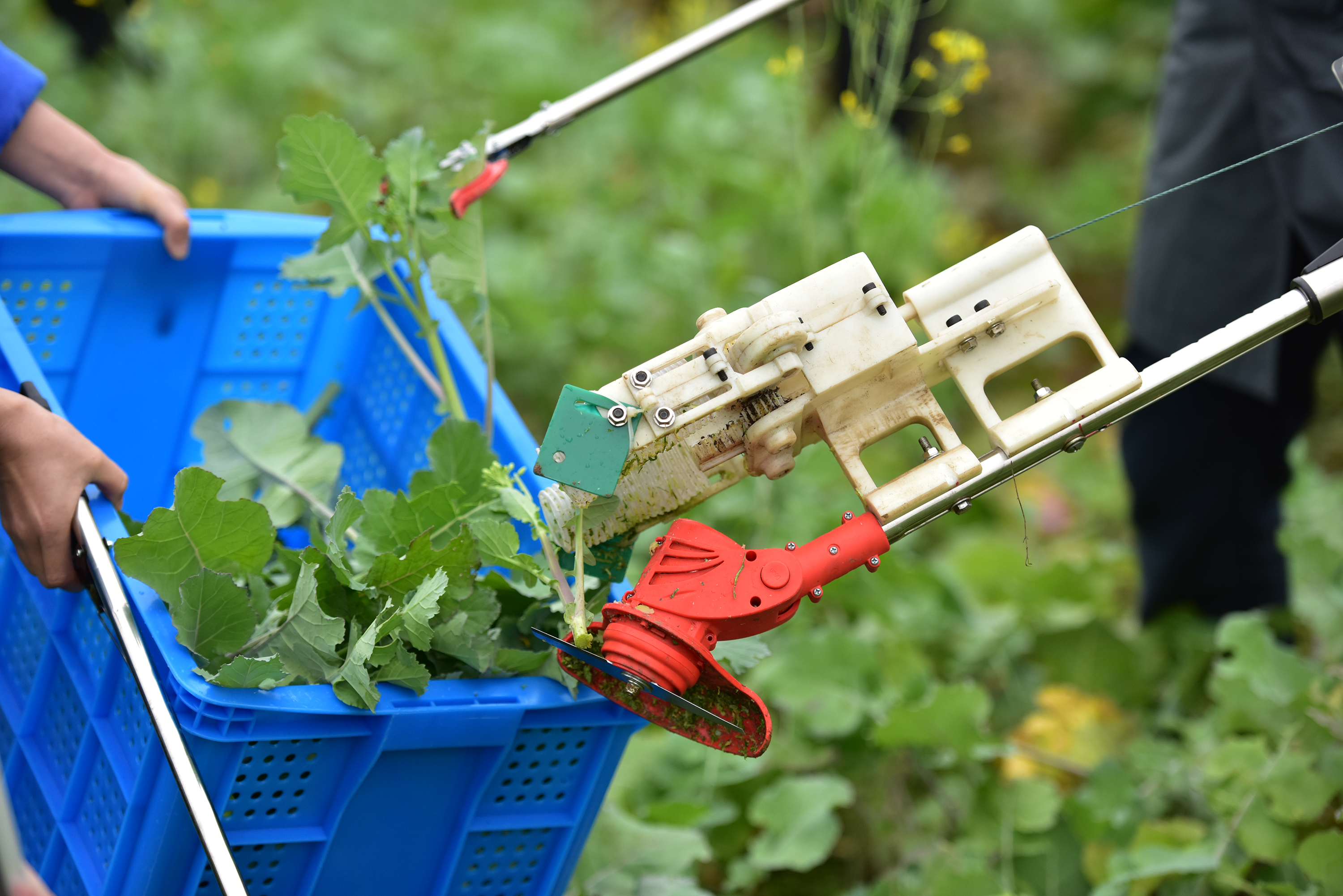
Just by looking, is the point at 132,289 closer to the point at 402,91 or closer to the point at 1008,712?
the point at 1008,712

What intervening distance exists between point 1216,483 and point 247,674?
141 cm

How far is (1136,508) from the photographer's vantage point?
1759mm

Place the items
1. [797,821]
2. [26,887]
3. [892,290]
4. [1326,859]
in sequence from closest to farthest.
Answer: [26,887]
[1326,859]
[797,821]
[892,290]

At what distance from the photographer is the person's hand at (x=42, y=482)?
92 centimetres

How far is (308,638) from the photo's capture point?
0.93 meters

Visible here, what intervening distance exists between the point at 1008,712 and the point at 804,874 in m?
0.45

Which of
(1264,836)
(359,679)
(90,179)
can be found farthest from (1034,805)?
(90,179)

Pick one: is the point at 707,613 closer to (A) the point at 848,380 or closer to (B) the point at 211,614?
(A) the point at 848,380

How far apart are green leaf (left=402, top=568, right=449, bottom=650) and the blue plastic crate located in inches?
1.8

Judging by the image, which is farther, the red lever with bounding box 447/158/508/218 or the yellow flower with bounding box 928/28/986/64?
the yellow flower with bounding box 928/28/986/64

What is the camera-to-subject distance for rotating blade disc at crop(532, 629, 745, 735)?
2.81 feet

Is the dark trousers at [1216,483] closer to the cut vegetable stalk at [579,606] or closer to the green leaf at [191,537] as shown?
the cut vegetable stalk at [579,606]

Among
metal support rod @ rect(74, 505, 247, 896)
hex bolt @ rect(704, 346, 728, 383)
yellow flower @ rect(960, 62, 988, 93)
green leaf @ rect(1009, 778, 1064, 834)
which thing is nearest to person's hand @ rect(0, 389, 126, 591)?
metal support rod @ rect(74, 505, 247, 896)

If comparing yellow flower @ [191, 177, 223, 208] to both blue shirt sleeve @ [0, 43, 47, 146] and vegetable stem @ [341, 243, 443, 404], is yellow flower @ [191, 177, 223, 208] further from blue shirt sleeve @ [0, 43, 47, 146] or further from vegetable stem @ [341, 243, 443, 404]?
vegetable stem @ [341, 243, 443, 404]
